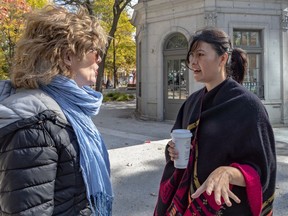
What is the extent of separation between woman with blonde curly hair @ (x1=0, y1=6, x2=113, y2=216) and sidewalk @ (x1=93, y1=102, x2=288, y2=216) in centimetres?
287

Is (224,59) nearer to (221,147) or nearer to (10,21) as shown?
(221,147)

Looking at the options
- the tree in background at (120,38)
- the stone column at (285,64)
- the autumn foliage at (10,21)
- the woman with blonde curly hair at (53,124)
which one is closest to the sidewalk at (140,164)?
the stone column at (285,64)

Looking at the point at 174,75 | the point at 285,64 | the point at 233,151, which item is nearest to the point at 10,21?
the point at 174,75

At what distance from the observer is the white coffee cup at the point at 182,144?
2.02 metres

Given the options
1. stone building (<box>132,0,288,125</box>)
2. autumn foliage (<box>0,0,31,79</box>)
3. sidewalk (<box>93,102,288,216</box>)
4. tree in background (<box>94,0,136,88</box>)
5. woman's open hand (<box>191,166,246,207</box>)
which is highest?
tree in background (<box>94,0,136,88</box>)

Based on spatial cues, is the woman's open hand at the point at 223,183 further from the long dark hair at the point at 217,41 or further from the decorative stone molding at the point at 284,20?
the decorative stone molding at the point at 284,20

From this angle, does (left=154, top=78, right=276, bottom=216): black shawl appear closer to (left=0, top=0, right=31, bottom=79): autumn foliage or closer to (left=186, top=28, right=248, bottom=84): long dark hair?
(left=186, top=28, right=248, bottom=84): long dark hair

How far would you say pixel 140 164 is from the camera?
21.8 ft

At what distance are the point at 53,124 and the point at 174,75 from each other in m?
11.6

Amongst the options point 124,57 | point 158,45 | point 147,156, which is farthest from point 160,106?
point 124,57

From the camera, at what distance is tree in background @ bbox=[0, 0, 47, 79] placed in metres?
11.4

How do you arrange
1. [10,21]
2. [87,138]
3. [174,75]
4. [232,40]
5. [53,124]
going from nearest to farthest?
1. [53,124]
2. [87,138]
3. [232,40]
4. [174,75]
5. [10,21]

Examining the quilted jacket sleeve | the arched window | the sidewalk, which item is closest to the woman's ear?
the quilted jacket sleeve

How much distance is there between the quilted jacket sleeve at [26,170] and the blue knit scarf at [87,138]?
0.19 meters
